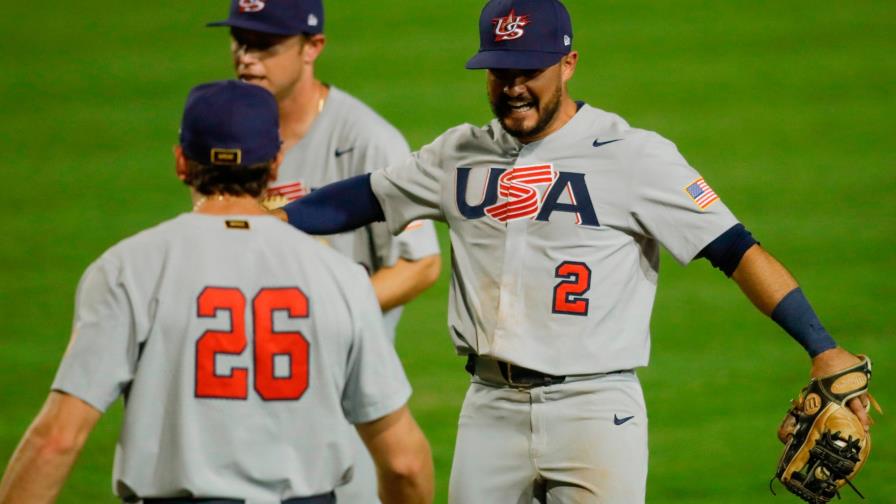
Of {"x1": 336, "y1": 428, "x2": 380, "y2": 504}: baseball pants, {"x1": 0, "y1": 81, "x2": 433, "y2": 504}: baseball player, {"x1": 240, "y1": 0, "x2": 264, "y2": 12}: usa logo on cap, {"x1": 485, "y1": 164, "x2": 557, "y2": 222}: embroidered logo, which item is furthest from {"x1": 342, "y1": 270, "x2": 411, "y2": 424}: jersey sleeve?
{"x1": 240, "y1": 0, "x2": 264, "y2": 12}: usa logo on cap

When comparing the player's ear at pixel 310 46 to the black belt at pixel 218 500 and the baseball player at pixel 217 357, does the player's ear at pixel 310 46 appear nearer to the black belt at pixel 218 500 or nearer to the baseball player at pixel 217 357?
the baseball player at pixel 217 357

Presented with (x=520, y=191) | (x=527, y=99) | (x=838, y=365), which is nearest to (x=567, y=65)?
(x=527, y=99)

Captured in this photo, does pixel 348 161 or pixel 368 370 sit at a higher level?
pixel 348 161

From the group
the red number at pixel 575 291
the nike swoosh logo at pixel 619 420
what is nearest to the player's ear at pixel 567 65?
the red number at pixel 575 291

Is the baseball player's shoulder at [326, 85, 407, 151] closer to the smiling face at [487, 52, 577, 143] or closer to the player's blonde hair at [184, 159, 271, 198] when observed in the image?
the smiling face at [487, 52, 577, 143]

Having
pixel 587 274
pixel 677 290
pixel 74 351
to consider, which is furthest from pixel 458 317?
pixel 677 290

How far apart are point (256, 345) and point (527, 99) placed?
1467 millimetres

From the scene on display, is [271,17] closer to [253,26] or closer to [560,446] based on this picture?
[253,26]

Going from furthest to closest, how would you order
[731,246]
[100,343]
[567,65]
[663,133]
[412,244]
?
[663,133] < [412,244] < [567,65] < [731,246] < [100,343]

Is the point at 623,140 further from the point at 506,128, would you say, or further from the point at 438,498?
the point at 438,498

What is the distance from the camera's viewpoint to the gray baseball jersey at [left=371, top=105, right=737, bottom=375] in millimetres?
4285

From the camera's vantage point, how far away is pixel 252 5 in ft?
16.5

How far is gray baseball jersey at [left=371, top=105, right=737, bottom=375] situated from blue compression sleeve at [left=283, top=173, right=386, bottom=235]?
38 centimetres

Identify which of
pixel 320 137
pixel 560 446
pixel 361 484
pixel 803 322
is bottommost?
pixel 361 484
